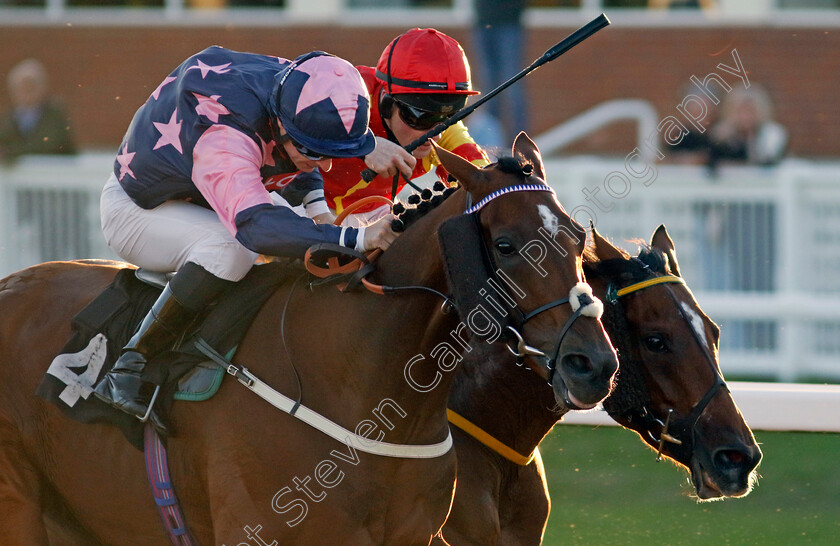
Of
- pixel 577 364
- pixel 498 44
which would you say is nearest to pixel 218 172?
pixel 577 364

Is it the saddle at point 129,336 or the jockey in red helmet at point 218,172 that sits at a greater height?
the jockey in red helmet at point 218,172

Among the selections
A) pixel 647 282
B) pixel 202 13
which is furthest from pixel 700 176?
pixel 202 13

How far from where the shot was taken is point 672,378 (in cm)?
342

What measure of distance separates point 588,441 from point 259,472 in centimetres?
319

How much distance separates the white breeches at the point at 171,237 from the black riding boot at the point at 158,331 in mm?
48

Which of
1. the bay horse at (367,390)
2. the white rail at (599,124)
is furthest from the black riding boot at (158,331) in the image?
the white rail at (599,124)

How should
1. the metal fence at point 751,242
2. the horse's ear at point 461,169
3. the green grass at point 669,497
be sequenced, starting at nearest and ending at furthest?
1. the horse's ear at point 461,169
2. the green grass at point 669,497
3. the metal fence at point 751,242

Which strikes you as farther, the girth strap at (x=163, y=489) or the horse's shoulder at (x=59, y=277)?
the horse's shoulder at (x=59, y=277)

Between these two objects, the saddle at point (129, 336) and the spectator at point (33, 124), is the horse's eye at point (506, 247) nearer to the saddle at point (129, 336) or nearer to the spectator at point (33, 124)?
the saddle at point (129, 336)

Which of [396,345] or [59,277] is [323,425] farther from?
[59,277]

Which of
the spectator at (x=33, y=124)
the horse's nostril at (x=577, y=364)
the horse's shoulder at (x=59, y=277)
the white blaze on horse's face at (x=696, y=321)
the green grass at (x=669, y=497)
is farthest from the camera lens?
the spectator at (x=33, y=124)

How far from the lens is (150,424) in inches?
123

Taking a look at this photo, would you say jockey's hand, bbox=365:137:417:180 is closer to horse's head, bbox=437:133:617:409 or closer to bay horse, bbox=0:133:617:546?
bay horse, bbox=0:133:617:546

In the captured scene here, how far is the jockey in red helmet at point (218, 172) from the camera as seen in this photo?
2934 millimetres
